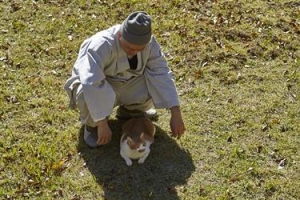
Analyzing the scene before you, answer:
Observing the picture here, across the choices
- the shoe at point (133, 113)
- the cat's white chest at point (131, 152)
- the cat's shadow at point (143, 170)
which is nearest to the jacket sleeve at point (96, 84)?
Answer: the cat's white chest at point (131, 152)

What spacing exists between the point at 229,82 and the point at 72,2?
9.31 feet

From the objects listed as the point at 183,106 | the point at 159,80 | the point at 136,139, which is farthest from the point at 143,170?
the point at 183,106

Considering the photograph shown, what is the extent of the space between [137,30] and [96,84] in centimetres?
59

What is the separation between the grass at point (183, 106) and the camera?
4465 millimetres

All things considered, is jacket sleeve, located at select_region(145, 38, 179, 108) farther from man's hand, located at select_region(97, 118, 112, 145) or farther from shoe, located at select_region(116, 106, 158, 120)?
man's hand, located at select_region(97, 118, 112, 145)

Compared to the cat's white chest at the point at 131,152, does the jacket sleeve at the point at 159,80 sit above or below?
above

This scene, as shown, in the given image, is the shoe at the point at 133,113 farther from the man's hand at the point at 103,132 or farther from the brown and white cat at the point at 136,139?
the man's hand at the point at 103,132

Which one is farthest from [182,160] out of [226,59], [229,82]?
[226,59]

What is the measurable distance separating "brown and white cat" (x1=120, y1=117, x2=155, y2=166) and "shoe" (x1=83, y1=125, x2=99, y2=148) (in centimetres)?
27

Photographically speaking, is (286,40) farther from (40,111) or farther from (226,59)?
(40,111)

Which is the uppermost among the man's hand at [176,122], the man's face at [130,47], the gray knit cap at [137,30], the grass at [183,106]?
the gray knit cap at [137,30]

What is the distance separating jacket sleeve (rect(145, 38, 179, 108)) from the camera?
4.54 metres

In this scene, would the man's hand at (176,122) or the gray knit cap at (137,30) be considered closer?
the gray knit cap at (137,30)

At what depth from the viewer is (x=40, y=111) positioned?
5.27 m
